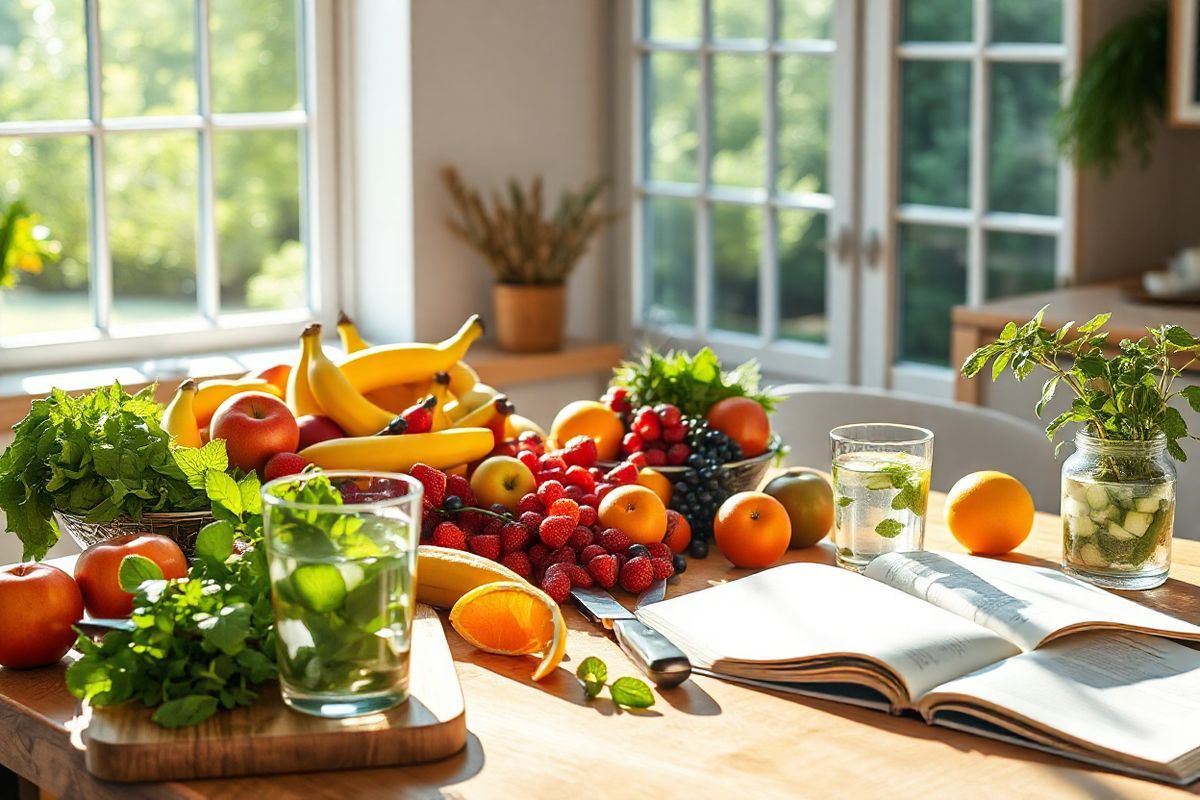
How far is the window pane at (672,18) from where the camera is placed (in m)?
3.49

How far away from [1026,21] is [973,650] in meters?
2.14

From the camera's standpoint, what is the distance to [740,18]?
339 cm

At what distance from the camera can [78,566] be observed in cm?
127

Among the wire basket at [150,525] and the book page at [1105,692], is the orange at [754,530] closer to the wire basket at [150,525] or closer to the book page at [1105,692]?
the book page at [1105,692]

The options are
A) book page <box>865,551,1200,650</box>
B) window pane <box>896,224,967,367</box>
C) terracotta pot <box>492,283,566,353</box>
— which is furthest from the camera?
terracotta pot <box>492,283,566,353</box>

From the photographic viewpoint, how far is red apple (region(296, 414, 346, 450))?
5.08 ft

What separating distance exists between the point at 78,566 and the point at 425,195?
2.11 m

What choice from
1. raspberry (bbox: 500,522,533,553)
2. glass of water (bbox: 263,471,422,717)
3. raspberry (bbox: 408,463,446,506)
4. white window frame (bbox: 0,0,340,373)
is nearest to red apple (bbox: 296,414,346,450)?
raspberry (bbox: 408,463,446,506)

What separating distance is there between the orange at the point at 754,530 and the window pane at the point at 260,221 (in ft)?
6.73

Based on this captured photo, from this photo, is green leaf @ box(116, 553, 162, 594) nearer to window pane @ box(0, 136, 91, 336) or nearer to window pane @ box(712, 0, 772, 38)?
window pane @ box(0, 136, 91, 336)

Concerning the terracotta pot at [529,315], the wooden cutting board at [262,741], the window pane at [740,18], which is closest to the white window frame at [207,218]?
the terracotta pot at [529,315]

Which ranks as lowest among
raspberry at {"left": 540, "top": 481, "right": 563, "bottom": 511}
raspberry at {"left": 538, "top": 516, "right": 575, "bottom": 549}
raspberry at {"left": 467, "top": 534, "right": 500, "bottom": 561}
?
raspberry at {"left": 467, "top": 534, "right": 500, "bottom": 561}

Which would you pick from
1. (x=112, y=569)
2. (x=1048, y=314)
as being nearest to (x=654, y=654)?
(x=112, y=569)

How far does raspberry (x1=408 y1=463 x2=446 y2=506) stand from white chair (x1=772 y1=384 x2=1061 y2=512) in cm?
68
